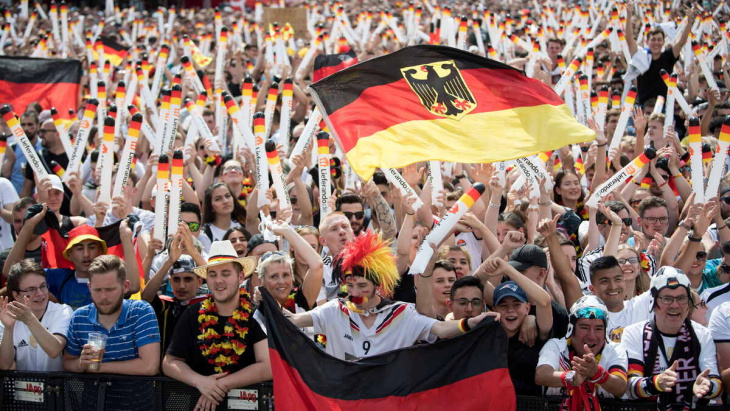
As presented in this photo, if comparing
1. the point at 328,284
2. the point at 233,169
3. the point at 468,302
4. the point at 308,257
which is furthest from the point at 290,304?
the point at 233,169

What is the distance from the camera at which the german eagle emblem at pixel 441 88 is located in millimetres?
6328

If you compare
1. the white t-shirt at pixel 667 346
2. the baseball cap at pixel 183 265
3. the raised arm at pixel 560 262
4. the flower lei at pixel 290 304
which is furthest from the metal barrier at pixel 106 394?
the white t-shirt at pixel 667 346

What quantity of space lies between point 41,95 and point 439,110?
27.5 ft

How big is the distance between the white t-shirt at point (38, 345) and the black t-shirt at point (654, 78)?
8929 mm

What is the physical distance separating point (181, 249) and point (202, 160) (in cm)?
429

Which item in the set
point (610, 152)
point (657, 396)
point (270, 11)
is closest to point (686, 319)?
point (657, 396)

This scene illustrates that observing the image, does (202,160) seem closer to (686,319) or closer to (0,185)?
(0,185)

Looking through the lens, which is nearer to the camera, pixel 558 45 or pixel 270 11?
pixel 558 45

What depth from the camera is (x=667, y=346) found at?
16.8 feet

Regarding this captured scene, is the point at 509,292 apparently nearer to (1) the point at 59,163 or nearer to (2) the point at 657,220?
(2) the point at 657,220

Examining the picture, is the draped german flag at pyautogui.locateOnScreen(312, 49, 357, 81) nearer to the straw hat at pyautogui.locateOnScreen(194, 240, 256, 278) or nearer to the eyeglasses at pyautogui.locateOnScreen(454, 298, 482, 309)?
the straw hat at pyautogui.locateOnScreen(194, 240, 256, 278)

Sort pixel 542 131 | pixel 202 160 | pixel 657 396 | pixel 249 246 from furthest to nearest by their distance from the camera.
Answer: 1. pixel 202 160
2. pixel 249 246
3. pixel 542 131
4. pixel 657 396

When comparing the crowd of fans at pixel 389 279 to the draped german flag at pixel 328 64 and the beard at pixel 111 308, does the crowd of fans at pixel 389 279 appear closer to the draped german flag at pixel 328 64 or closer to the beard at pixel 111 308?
the beard at pixel 111 308

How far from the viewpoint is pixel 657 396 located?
16.3ft
